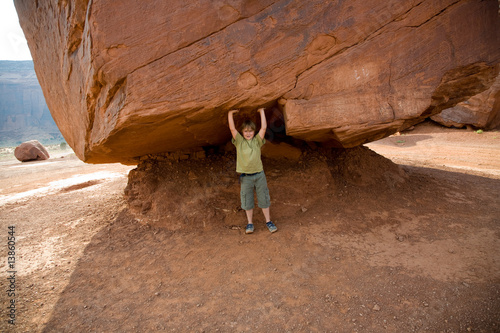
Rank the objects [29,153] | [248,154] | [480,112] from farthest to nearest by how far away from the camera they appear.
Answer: [29,153], [480,112], [248,154]

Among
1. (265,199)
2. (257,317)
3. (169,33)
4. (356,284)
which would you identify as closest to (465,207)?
(356,284)

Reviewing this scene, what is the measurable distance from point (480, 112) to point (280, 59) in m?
11.7

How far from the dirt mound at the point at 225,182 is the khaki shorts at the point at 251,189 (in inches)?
14.8

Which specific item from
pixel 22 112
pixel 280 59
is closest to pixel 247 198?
pixel 280 59

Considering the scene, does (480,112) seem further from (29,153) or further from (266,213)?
(29,153)

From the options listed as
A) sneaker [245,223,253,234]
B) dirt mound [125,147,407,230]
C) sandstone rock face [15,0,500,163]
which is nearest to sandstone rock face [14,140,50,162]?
dirt mound [125,147,407,230]

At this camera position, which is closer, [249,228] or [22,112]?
[249,228]

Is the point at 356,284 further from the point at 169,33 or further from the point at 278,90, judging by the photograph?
the point at 169,33

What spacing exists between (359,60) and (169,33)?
2.12 meters

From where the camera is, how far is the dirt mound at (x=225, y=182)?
370 centimetres

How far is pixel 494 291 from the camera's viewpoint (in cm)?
214

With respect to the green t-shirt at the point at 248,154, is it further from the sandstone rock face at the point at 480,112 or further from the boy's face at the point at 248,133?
the sandstone rock face at the point at 480,112

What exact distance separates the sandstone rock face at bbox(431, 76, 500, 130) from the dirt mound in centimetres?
922

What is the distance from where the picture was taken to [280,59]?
2.95 metres
